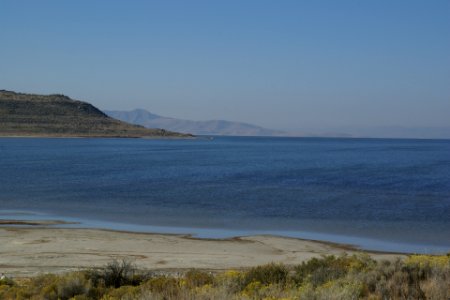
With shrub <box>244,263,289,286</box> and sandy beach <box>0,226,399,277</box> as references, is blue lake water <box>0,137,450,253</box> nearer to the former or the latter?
sandy beach <box>0,226,399,277</box>

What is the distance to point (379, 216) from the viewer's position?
25.4 metres

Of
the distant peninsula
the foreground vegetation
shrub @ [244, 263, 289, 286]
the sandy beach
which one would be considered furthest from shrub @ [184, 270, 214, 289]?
the distant peninsula

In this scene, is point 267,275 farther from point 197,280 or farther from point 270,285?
point 197,280

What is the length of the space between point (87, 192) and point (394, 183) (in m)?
22.7

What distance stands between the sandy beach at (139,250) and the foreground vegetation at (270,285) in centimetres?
467

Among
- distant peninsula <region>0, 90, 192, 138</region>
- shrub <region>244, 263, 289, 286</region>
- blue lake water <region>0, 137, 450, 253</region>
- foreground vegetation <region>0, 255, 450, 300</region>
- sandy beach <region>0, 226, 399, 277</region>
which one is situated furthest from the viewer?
distant peninsula <region>0, 90, 192, 138</region>

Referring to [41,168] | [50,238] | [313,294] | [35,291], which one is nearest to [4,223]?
[50,238]

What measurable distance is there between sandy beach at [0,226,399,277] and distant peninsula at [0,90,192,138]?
130237 millimetres

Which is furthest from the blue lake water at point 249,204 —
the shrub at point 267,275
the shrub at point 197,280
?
the shrub at point 197,280

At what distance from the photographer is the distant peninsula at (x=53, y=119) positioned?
145 meters

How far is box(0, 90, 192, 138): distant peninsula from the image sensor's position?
476 feet

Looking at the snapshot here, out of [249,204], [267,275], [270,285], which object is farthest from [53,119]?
[270,285]

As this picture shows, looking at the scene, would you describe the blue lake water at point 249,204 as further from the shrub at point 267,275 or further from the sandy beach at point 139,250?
the shrub at point 267,275

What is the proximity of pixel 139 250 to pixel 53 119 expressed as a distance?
14789 cm
